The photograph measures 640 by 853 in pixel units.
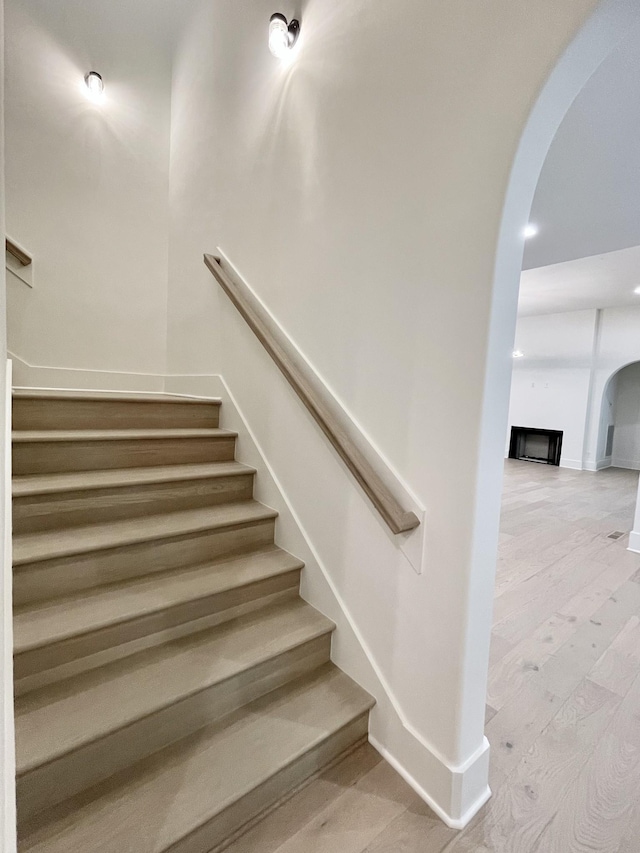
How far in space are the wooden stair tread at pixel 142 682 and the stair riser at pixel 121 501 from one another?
0.59 metres

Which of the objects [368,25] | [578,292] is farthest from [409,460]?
[578,292]

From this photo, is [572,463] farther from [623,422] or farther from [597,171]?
[597,171]

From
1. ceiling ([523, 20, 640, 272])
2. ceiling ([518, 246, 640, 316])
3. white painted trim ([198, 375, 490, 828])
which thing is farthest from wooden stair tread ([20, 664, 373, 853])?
ceiling ([518, 246, 640, 316])

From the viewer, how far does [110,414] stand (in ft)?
6.92

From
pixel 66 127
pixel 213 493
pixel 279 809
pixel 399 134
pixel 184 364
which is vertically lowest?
pixel 279 809

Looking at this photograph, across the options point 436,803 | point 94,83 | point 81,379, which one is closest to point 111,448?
point 81,379

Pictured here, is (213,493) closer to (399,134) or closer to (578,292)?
(399,134)

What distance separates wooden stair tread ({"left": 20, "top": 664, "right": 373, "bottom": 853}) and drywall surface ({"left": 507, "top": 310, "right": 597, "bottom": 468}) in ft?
22.4

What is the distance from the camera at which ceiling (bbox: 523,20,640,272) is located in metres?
1.48

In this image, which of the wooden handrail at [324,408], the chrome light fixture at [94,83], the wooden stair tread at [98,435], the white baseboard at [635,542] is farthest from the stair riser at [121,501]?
the white baseboard at [635,542]

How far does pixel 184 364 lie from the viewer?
10.3ft

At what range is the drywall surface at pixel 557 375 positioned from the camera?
7.21 meters

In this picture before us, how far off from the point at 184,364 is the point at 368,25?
2.35 m

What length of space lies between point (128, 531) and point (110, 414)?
2.61 feet
